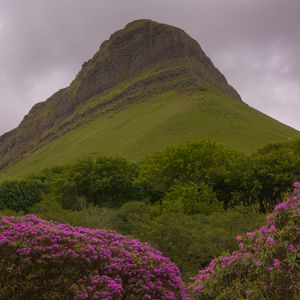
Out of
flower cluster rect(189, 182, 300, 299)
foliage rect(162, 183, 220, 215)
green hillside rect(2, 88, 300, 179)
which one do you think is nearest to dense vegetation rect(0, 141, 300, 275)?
foliage rect(162, 183, 220, 215)

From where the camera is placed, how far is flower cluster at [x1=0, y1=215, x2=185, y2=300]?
35.4 feet

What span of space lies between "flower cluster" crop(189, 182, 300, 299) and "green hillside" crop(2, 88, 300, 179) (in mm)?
85192

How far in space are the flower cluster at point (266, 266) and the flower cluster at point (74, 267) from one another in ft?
7.79

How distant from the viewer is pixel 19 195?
219 ft

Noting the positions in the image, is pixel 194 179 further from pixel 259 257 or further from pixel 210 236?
pixel 259 257

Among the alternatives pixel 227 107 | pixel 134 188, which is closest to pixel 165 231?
pixel 134 188

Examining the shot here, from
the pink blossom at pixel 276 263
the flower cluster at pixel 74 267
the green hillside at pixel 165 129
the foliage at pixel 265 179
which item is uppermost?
the green hillside at pixel 165 129

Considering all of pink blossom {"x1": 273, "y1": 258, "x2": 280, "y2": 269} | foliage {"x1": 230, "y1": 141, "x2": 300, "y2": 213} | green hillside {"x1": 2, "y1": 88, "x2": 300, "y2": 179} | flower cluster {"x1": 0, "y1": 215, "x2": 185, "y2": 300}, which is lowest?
flower cluster {"x1": 0, "y1": 215, "x2": 185, "y2": 300}

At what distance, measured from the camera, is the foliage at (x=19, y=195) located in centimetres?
6562

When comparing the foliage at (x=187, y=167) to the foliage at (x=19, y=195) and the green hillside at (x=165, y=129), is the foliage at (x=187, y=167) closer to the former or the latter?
the foliage at (x=19, y=195)

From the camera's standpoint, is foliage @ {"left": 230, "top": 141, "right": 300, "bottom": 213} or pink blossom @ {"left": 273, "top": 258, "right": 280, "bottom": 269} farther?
foliage @ {"left": 230, "top": 141, "right": 300, "bottom": 213}

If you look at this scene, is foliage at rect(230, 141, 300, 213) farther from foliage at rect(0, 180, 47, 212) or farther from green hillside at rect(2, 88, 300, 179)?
green hillside at rect(2, 88, 300, 179)

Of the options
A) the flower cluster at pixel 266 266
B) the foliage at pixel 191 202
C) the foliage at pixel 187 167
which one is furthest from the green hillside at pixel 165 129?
the flower cluster at pixel 266 266

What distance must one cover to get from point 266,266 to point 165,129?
11348 cm
